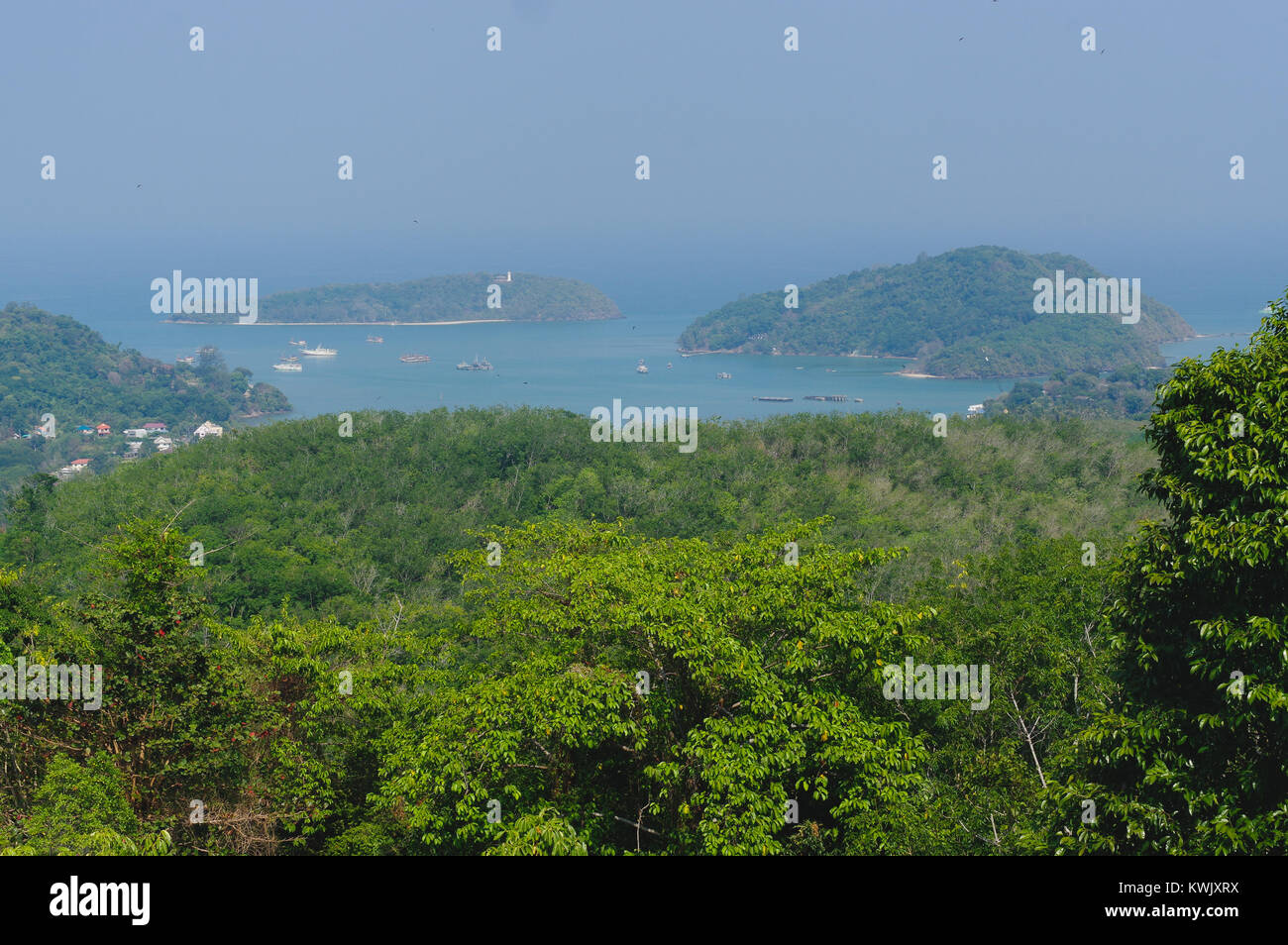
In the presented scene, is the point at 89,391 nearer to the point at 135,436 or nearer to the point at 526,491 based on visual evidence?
the point at 135,436

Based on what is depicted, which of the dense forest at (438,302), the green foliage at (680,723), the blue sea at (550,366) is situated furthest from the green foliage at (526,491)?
the dense forest at (438,302)

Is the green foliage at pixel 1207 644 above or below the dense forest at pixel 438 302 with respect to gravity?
below

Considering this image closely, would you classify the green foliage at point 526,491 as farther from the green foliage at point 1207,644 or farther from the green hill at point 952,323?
the green hill at point 952,323

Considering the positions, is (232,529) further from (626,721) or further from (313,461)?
(626,721)

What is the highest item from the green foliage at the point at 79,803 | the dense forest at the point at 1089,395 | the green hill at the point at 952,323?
the green hill at the point at 952,323

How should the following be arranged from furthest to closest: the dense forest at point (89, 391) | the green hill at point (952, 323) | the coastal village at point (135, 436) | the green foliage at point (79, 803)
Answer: the green hill at point (952, 323), the dense forest at point (89, 391), the coastal village at point (135, 436), the green foliage at point (79, 803)

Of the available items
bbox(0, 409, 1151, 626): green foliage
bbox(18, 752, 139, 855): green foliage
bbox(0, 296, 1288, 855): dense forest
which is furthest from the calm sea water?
bbox(18, 752, 139, 855): green foliage
